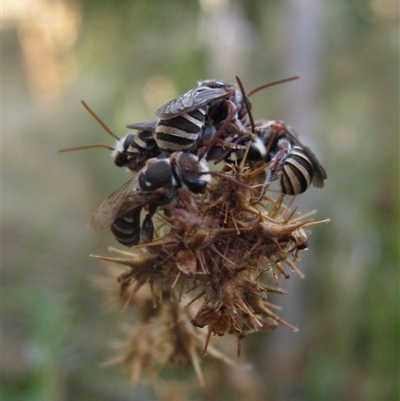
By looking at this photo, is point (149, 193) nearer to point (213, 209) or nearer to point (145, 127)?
point (213, 209)

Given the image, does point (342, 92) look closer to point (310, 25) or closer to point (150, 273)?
point (310, 25)

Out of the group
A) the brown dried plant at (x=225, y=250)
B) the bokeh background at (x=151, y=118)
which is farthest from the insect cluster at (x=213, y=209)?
the bokeh background at (x=151, y=118)

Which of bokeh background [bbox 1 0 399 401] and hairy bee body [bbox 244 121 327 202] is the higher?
hairy bee body [bbox 244 121 327 202]

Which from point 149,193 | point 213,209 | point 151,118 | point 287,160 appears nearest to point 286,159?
point 287,160

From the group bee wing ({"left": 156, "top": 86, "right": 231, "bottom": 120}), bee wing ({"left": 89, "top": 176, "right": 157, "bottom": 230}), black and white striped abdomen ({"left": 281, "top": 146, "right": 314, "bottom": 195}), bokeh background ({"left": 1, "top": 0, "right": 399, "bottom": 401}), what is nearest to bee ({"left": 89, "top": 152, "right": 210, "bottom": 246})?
bee wing ({"left": 89, "top": 176, "right": 157, "bottom": 230})

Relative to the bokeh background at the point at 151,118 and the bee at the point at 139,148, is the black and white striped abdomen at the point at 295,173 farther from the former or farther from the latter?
the bokeh background at the point at 151,118

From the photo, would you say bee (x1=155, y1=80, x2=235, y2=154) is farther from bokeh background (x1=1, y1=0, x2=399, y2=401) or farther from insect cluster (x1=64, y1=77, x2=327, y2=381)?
bokeh background (x1=1, y1=0, x2=399, y2=401)

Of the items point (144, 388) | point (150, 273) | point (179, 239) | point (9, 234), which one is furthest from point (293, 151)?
point (9, 234)
